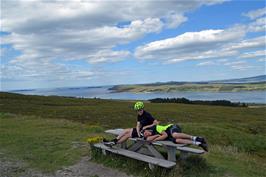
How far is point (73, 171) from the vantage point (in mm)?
11734

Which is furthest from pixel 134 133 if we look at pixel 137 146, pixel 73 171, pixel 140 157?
pixel 73 171

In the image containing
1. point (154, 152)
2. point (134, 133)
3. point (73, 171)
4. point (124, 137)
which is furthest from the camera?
point (124, 137)

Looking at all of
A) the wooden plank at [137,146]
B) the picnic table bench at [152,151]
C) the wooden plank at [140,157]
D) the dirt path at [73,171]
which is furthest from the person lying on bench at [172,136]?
the dirt path at [73,171]

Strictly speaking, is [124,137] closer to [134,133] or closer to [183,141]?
[134,133]

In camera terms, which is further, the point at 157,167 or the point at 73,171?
the point at 73,171

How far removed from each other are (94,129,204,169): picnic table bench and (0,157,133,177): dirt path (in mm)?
671

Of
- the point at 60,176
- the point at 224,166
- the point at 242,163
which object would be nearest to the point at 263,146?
the point at 242,163

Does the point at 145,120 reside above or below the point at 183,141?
above

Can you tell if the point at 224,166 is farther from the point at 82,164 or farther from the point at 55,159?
the point at 55,159

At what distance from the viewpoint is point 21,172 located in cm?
1170

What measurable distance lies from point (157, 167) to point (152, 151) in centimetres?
105

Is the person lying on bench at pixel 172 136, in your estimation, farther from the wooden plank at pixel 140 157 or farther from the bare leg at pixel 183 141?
the wooden plank at pixel 140 157

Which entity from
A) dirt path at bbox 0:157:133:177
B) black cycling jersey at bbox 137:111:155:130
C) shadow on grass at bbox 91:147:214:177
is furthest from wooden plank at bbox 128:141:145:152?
dirt path at bbox 0:157:133:177

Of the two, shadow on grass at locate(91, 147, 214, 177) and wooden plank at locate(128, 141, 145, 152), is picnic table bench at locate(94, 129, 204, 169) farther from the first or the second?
shadow on grass at locate(91, 147, 214, 177)
